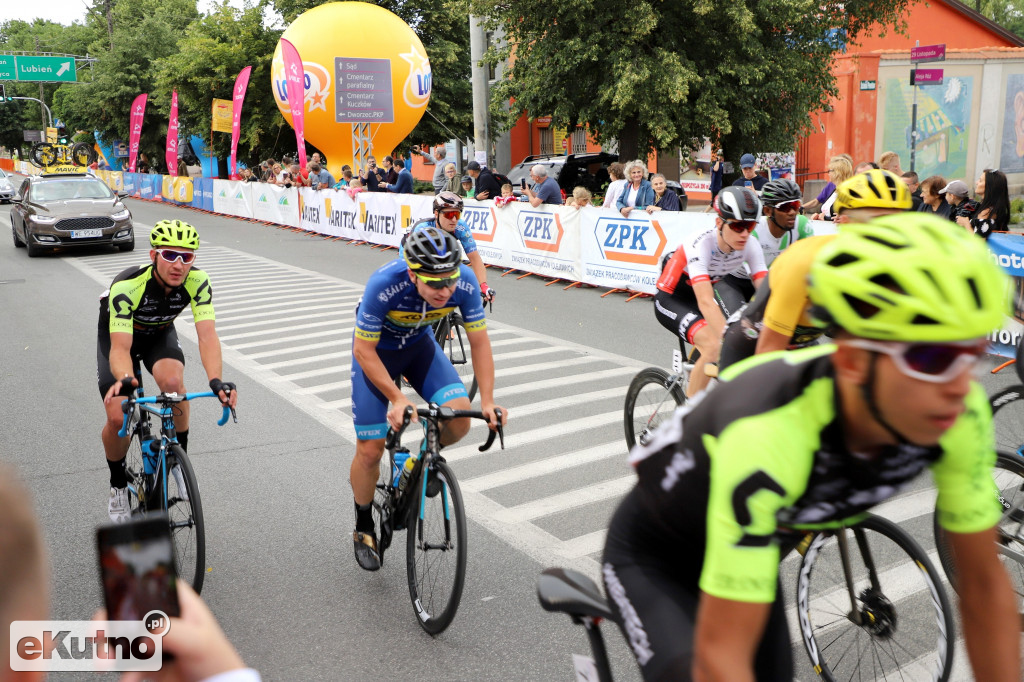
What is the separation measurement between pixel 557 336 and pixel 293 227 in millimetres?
17368

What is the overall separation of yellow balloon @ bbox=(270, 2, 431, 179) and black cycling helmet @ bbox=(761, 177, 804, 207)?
80.4 ft

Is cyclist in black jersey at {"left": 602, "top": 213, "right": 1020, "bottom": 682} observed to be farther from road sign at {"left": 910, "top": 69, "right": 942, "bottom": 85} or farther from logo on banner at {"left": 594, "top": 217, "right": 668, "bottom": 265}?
Result: road sign at {"left": 910, "top": 69, "right": 942, "bottom": 85}

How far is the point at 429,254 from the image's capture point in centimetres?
438

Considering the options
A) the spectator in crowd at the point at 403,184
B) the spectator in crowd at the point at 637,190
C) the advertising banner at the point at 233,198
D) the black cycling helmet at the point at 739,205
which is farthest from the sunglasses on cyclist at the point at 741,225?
the advertising banner at the point at 233,198

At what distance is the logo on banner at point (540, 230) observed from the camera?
15852 mm

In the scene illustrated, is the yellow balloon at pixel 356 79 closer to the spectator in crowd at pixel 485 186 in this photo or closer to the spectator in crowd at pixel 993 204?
the spectator in crowd at pixel 485 186


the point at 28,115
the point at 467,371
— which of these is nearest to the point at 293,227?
the point at 467,371

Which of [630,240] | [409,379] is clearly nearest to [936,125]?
[630,240]

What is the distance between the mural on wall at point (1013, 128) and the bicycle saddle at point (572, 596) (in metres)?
32.5

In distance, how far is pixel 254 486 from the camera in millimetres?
6434

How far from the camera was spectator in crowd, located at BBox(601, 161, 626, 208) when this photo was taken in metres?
15.0

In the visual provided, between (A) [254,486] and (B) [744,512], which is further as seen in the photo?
(A) [254,486]

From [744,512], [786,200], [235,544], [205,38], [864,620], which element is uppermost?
[205,38]

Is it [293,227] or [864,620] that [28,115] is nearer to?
[293,227]
